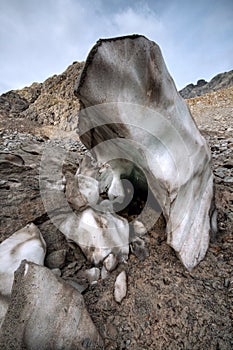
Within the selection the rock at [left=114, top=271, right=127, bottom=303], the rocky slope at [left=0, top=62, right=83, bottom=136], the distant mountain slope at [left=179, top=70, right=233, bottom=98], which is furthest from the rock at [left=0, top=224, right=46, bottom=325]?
the distant mountain slope at [left=179, top=70, right=233, bottom=98]

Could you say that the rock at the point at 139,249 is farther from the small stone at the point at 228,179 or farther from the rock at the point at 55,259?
the small stone at the point at 228,179

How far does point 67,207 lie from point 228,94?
10718 mm

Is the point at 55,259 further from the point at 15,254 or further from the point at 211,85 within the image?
the point at 211,85

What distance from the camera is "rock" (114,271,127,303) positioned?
3.99 feet

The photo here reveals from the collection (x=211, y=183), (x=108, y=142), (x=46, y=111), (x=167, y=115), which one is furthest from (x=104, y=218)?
(x=46, y=111)

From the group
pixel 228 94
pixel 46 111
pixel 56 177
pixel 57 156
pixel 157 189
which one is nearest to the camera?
pixel 157 189

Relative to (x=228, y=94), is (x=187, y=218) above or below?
below

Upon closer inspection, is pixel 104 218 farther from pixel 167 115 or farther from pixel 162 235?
pixel 167 115

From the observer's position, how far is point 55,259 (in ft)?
4.58

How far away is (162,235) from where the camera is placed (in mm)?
1636

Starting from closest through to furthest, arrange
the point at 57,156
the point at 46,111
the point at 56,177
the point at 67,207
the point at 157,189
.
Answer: the point at 157,189 → the point at 67,207 → the point at 56,177 → the point at 57,156 → the point at 46,111

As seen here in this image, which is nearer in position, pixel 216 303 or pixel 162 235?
pixel 216 303

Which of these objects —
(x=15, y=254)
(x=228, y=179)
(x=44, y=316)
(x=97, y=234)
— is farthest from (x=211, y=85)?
(x=44, y=316)

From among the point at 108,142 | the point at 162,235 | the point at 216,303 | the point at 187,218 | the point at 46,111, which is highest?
the point at 46,111
